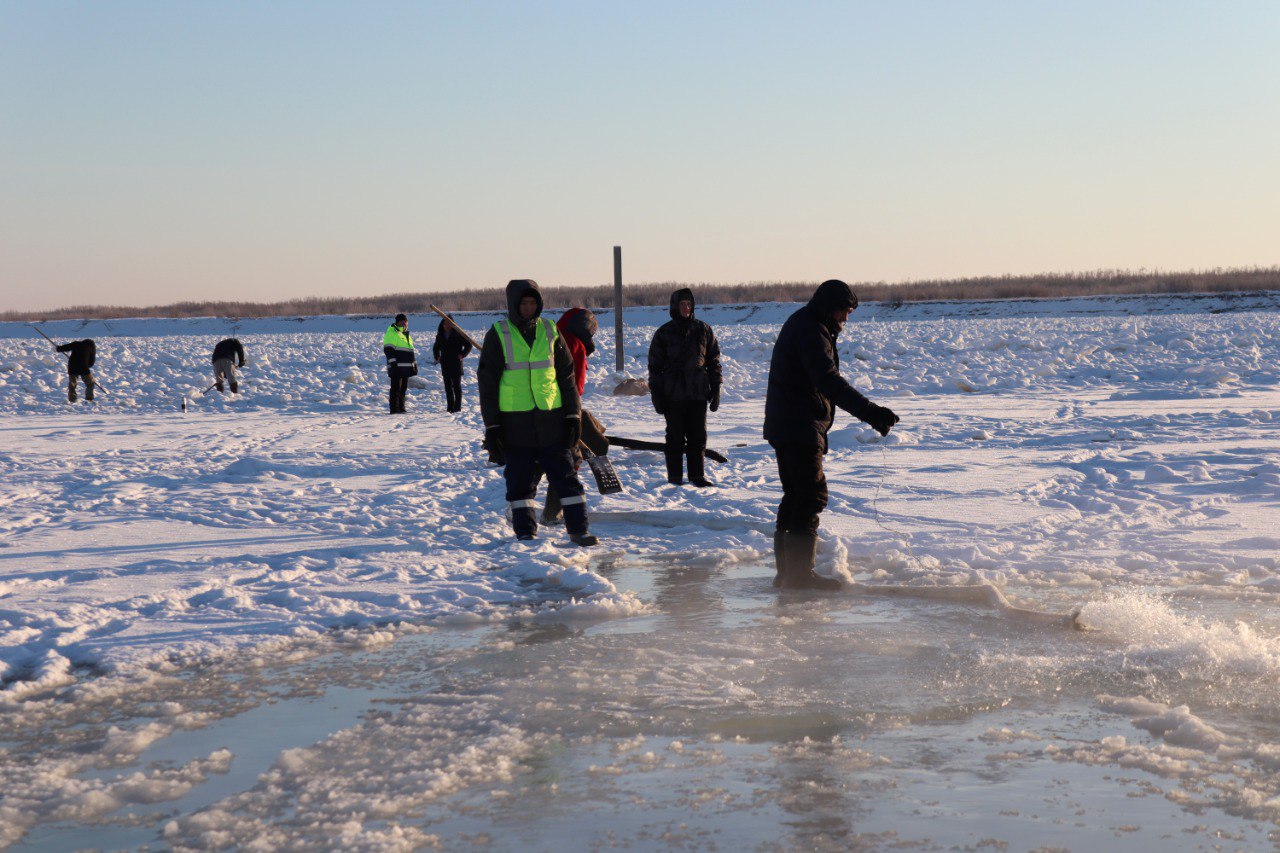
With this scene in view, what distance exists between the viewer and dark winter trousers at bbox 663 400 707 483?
389 inches

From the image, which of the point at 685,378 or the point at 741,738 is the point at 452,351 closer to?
the point at 685,378

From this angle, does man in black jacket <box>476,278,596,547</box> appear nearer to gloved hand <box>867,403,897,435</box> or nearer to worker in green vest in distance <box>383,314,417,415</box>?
gloved hand <box>867,403,897,435</box>

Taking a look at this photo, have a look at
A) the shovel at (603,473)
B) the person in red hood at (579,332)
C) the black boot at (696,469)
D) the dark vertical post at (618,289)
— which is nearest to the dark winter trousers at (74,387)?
the dark vertical post at (618,289)

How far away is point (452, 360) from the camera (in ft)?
57.0

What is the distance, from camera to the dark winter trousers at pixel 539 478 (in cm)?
743

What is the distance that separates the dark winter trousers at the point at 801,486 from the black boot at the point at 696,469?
348cm

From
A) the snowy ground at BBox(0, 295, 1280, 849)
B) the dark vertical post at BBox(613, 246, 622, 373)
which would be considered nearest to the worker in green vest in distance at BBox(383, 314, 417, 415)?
the dark vertical post at BBox(613, 246, 622, 373)

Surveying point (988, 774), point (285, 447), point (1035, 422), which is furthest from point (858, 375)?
point (988, 774)

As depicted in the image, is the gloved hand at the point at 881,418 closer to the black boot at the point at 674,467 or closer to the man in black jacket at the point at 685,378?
the man in black jacket at the point at 685,378

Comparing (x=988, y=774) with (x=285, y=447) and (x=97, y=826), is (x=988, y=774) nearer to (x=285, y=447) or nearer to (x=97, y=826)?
(x=97, y=826)

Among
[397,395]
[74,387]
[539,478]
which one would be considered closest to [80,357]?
[74,387]

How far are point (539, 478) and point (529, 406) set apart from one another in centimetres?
48

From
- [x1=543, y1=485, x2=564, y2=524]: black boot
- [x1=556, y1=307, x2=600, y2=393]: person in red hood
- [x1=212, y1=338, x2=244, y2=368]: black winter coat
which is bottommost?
[x1=543, y1=485, x2=564, y2=524]: black boot

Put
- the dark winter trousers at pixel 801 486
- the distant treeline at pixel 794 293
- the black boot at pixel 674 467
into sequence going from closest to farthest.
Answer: the dark winter trousers at pixel 801 486, the black boot at pixel 674 467, the distant treeline at pixel 794 293
